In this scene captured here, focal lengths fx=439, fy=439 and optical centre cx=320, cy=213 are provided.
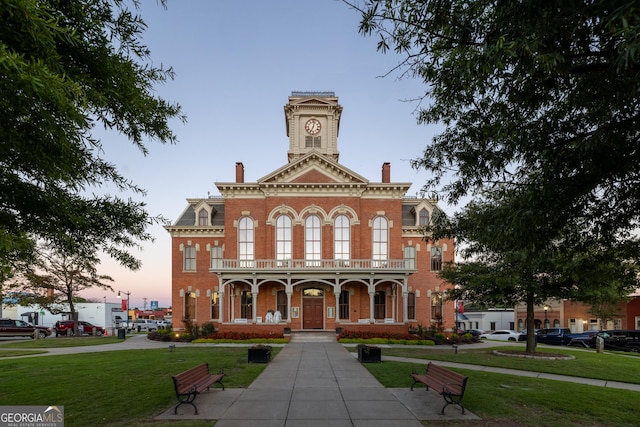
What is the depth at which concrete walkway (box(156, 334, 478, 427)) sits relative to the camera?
922cm

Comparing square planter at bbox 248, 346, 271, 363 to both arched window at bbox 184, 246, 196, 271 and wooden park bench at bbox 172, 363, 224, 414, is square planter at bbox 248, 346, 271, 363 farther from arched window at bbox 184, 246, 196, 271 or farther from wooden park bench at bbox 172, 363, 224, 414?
arched window at bbox 184, 246, 196, 271

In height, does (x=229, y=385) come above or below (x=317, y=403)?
below

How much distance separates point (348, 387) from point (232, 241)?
83.9 ft

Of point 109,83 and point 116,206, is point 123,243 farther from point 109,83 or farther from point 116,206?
point 109,83

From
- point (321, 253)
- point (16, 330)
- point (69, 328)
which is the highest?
point (321, 253)

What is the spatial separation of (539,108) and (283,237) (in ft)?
96.1

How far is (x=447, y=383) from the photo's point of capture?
35.0ft

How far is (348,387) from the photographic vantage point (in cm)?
1283

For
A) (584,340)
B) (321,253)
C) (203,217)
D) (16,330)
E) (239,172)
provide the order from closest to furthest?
1. (584,340)
2. (321,253)
3. (16,330)
4. (239,172)
5. (203,217)

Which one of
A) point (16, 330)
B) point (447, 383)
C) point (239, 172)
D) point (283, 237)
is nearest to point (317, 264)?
point (283, 237)

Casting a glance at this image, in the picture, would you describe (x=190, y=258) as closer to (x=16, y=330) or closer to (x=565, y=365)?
(x=16, y=330)

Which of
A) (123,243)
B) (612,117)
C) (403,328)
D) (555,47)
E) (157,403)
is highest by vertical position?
(555,47)

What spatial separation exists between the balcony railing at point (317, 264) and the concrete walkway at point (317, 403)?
59.2 ft

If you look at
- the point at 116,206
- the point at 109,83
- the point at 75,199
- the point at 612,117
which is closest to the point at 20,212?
the point at 75,199
